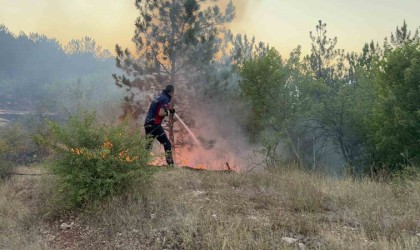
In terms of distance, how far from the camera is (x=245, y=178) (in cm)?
658

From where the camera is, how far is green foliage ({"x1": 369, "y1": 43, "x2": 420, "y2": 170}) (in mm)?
11180

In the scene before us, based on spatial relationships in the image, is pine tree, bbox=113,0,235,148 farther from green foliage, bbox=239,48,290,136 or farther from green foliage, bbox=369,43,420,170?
green foliage, bbox=369,43,420,170

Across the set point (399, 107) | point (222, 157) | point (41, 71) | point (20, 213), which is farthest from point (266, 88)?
point (41, 71)

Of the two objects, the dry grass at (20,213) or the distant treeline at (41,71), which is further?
the distant treeline at (41,71)

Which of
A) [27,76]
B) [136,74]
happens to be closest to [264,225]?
[136,74]

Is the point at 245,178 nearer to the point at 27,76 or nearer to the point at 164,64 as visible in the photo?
the point at 164,64

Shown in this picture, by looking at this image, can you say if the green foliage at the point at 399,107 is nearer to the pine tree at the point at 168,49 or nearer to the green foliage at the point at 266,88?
the green foliage at the point at 266,88

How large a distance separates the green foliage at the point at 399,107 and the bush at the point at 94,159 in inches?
347

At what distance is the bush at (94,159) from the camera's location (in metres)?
4.88

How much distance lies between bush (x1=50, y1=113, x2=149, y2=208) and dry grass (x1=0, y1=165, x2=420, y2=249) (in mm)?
212

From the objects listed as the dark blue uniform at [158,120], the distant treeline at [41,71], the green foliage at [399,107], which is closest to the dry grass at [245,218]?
the dark blue uniform at [158,120]

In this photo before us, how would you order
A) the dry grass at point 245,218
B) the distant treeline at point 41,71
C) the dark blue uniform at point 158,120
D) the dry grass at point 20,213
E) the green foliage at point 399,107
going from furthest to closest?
the distant treeline at point 41,71 < the green foliage at point 399,107 < the dark blue uniform at point 158,120 < the dry grass at point 20,213 < the dry grass at point 245,218

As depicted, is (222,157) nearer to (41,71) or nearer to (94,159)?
(94,159)

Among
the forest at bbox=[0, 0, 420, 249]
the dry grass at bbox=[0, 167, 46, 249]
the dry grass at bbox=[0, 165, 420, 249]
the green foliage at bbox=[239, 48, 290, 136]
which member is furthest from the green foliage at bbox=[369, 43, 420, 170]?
the dry grass at bbox=[0, 167, 46, 249]
